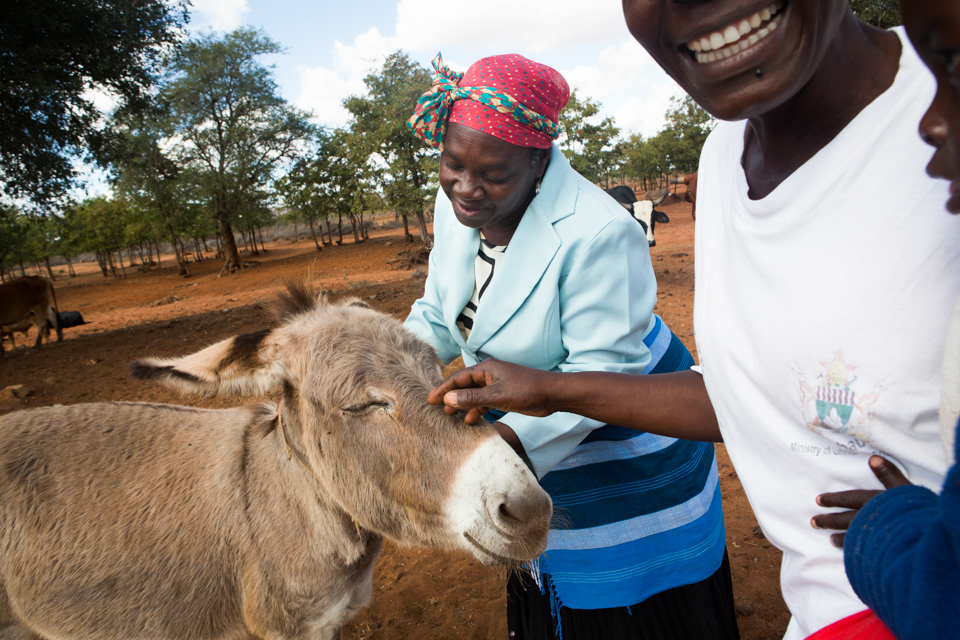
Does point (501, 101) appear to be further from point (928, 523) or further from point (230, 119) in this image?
point (230, 119)

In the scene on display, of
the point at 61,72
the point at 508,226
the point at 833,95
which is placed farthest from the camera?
the point at 61,72

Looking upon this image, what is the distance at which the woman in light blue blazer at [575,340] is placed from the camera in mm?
1940

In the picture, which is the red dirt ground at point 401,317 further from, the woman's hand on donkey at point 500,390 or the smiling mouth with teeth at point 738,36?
the smiling mouth with teeth at point 738,36

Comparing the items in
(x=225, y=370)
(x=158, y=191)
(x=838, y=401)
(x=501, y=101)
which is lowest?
(x=225, y=370)

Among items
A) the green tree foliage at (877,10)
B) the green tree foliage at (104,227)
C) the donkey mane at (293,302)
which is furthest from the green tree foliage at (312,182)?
the donkey mane at (293,302)

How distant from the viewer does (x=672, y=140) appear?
1642 inches

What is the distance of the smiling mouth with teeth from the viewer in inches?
41.1

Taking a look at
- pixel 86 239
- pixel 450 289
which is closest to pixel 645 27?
pixel 450 289

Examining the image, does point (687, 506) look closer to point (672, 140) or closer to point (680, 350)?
point (680, 350)

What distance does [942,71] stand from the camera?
732 mm

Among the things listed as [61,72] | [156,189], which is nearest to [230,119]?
[156,189]

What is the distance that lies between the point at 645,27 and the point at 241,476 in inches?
100

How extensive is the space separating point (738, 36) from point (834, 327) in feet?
2.19

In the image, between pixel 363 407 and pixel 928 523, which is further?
Result: pixel 363 407
